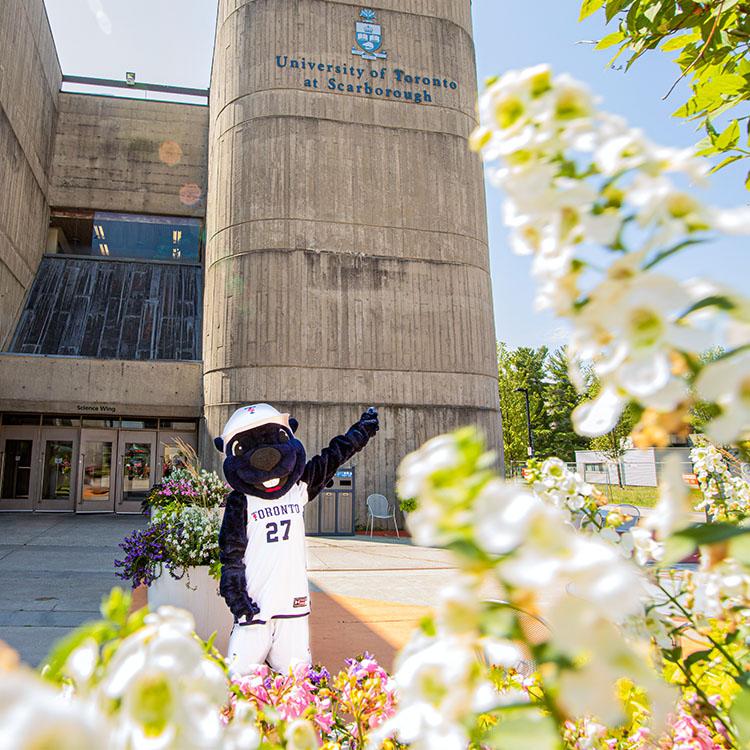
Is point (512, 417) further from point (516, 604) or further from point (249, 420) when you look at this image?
point (516, 604)

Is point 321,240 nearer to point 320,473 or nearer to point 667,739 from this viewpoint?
point 320,473

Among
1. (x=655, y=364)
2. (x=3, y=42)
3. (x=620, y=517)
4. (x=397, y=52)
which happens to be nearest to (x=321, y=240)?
(x=397, y=52)

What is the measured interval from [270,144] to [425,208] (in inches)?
166

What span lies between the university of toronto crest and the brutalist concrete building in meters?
0.05

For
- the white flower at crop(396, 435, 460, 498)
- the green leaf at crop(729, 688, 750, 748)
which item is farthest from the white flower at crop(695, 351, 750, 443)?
the green leaf at crop(729, 688, 750, 748)

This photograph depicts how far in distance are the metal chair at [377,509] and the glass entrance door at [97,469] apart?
7.61 metres

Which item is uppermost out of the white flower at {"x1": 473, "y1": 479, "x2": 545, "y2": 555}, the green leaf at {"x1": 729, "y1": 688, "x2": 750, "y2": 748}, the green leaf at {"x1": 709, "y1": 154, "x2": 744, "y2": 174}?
the green leaf at {"x1": 709, "y1": 154, "x2": 744, "y2": 174}

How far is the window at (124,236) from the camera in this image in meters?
19.5

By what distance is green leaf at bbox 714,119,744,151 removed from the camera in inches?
73.6

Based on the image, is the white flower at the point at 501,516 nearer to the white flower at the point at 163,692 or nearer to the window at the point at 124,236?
the white flower at the point at 163,692

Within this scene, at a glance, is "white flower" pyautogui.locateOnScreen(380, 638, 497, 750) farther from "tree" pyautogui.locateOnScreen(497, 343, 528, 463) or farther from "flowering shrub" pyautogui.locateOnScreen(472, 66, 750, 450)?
"tree" pyautogui.locateOnScreen(497, 343, 528, 463)

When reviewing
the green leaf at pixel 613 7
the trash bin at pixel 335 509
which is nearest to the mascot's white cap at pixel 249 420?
the green leaf at pixel 613 7

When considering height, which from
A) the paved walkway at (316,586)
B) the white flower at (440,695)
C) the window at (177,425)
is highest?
the window at (177,425)

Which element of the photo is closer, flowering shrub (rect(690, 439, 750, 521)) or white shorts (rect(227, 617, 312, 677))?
flowering shrub (rect(690, 439, 750, 521))
